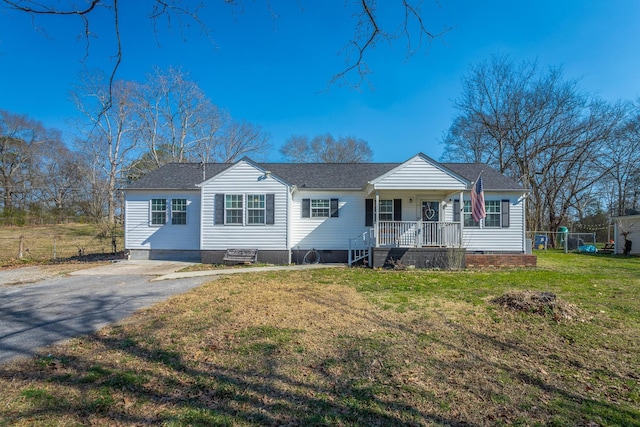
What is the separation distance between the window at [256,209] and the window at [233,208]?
362 millimetres

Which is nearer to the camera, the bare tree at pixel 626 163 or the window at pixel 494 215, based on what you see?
the window at pixel 494 215

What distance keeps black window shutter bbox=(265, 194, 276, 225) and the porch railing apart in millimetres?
4480

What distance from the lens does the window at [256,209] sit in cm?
1321

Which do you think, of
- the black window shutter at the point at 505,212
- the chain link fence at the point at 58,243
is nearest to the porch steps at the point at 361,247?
the black window shutter at the point at 505,212

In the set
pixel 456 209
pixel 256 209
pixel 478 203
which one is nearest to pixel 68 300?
pixel 256 209

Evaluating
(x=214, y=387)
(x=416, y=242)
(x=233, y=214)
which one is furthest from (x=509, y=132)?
(x=214, y=387)

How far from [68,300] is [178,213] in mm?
7743

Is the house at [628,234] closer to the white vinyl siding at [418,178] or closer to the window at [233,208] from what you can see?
the white vinyl siding at [418,178]

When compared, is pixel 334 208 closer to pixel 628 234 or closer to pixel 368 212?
pixel 368 212

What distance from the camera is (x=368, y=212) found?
13930 mm

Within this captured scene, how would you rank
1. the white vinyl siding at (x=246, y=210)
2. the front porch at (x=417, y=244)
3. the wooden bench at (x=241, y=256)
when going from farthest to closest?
the white vinyl siding at (x=246, y=210) < the wooden bench at (x=241, y=256) < the front porch at (x=417, y=244)

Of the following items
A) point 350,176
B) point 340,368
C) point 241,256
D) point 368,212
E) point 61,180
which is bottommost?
point 340,368

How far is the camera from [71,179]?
34.0 m

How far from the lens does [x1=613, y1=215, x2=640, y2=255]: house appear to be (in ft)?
62.3
